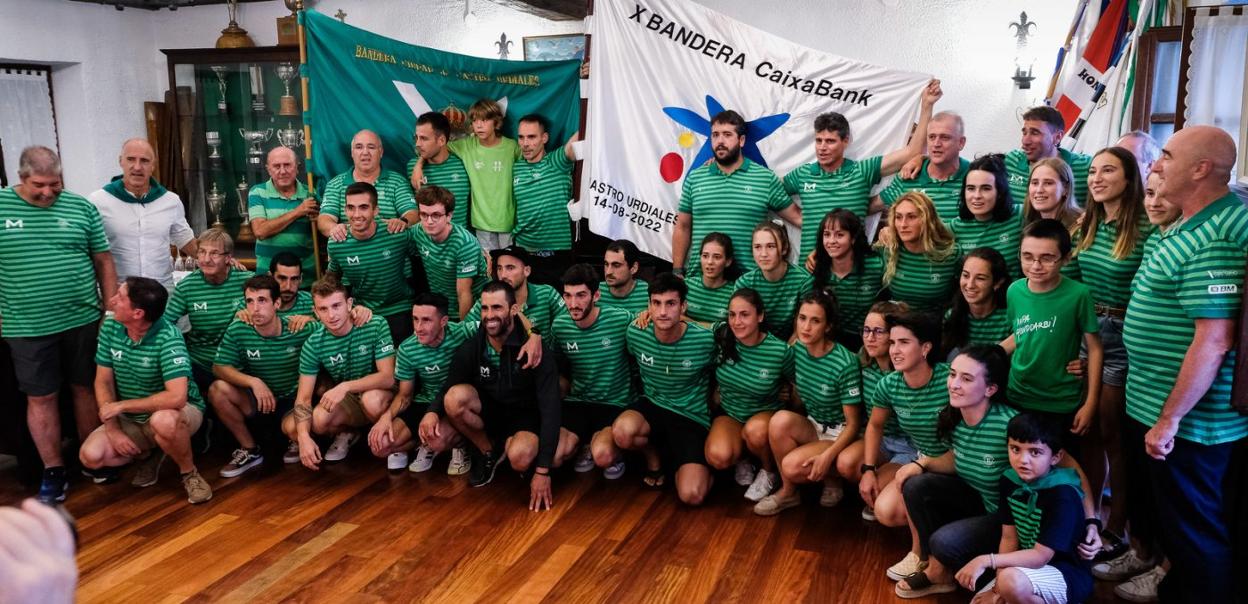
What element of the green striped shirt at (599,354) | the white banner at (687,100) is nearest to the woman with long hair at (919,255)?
the white banner at (687,100)

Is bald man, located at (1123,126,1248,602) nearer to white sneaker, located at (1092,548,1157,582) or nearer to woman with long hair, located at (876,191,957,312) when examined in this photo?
white sneaker, located at (1092,548,1157,582)

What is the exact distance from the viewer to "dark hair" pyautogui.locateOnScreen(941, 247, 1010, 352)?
3332mm

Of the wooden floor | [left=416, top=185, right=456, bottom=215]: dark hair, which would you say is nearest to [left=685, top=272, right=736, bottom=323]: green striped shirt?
the wooden floor

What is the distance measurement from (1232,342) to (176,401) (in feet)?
12.3

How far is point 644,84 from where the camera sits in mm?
4863

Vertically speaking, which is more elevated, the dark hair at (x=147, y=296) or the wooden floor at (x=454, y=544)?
the dark hair at (x=147, y=296)

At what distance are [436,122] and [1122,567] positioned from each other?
12.1 feet

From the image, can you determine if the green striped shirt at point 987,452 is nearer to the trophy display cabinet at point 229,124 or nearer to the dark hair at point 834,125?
the dark hair at point 834,125

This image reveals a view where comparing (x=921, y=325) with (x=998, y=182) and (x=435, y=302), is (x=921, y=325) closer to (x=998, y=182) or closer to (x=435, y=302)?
(x=998, y=182)

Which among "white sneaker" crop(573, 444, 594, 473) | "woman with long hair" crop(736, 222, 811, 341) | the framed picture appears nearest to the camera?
"woman with long hair" crop(736, 222, 811, 341)

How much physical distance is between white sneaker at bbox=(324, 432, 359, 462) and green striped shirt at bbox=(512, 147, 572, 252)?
4.43 feet

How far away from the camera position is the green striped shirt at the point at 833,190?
421cm

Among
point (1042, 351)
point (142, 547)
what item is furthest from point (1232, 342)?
point (142, 547)

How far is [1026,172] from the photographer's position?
12.6 feet
